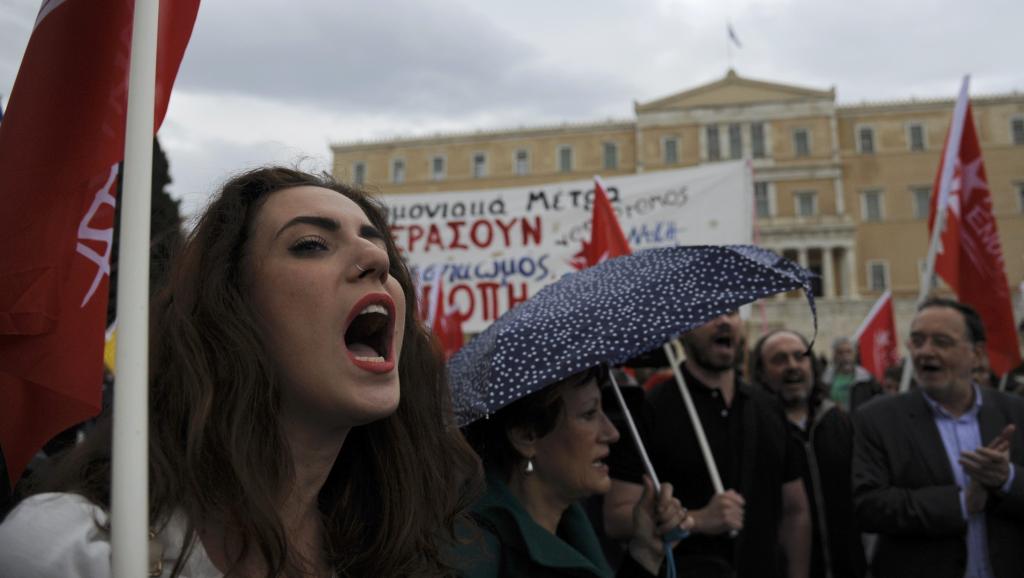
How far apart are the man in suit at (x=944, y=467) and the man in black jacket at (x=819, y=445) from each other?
459 millimetres

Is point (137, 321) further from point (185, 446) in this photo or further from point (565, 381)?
point (565, 381)

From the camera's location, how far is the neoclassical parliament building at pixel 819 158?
140ft

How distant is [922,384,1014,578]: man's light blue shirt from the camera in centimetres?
311

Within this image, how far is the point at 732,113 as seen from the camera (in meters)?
45.2

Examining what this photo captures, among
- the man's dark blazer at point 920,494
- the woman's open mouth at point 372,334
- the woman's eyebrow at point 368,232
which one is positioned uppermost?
the woman's eyebrow at point 368,232

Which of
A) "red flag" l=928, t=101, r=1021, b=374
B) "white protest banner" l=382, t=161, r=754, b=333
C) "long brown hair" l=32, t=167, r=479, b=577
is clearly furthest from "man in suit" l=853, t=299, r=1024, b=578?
"white protest banner" l=382, t=161, r=754, b=333

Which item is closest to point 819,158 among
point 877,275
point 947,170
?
point 877,275

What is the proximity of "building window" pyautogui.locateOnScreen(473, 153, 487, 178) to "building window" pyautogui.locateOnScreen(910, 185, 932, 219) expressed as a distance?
23.8m

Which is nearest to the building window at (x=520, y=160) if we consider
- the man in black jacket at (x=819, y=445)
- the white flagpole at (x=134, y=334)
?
the man in black jacket at (x=819, y=445)

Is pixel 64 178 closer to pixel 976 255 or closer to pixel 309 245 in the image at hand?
pixel 309 245

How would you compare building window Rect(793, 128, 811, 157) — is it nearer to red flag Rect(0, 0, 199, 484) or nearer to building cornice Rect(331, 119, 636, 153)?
building cornice Rect(331, 119, 636, 153)

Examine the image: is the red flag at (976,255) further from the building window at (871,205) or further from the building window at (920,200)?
the building window at (920,200)

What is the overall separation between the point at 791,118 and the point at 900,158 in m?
6.24

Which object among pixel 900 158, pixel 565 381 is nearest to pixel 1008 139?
pixel 900 158
